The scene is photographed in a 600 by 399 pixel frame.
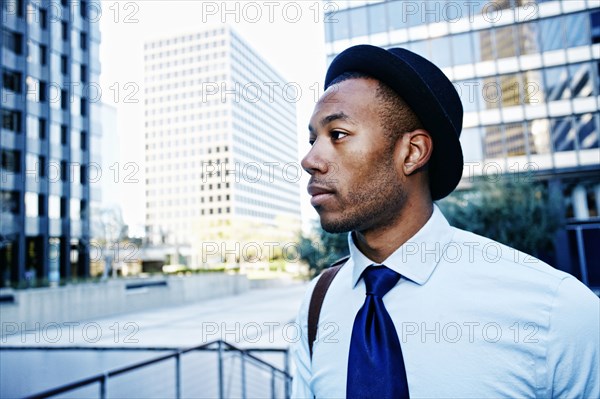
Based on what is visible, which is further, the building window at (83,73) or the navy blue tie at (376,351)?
the building window at (83,73)

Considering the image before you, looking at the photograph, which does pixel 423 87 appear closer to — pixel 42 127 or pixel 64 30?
pixel 42 127

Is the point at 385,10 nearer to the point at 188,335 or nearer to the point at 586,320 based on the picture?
the point at 188,335

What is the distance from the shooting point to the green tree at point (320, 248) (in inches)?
513

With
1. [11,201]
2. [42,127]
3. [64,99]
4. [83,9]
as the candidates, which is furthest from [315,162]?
[83,9]

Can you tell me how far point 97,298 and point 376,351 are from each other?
17706mm

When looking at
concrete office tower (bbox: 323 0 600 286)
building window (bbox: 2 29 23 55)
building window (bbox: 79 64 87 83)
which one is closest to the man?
concrete office tower (bbox: 323 0 600 286)

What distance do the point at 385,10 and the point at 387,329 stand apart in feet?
84.9

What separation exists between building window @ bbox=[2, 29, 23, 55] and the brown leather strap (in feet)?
126

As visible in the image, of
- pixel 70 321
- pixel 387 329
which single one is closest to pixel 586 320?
pixel 387 329

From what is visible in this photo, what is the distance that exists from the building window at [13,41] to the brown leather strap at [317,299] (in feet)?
126

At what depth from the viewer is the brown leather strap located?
1.44 m

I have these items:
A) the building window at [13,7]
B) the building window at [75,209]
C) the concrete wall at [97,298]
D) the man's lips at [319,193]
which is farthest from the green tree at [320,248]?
the building window at [13,7]

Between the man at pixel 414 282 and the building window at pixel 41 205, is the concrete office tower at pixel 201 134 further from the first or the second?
the man at pixel 414 282

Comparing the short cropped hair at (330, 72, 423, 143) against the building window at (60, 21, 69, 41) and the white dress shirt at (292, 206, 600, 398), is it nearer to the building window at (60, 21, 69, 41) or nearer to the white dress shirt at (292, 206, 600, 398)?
the white dress shirt at (292, 206, 600, 398)
